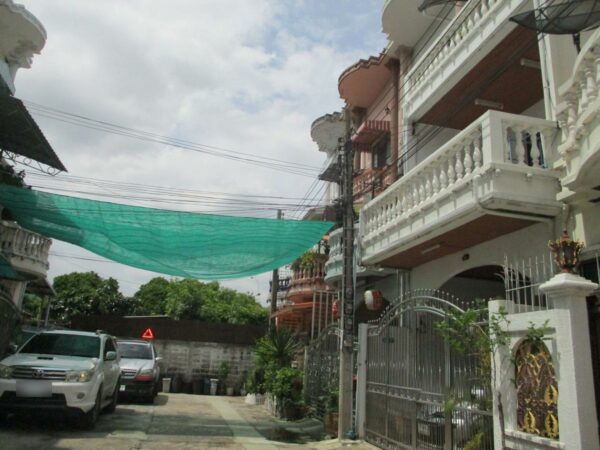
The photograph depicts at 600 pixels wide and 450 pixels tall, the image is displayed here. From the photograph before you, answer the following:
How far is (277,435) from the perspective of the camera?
9.45 meters

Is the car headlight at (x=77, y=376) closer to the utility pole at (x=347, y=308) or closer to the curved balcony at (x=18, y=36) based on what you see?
the utility pole at (x=347, y=308)

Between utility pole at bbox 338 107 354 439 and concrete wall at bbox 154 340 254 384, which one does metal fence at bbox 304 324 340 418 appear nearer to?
utility pole at bbox 338 107 354 439

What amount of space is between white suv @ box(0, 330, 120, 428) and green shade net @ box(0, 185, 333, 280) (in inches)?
98.3

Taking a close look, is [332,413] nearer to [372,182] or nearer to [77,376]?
[77,376]

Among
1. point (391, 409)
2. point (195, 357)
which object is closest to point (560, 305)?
point (391, 409)

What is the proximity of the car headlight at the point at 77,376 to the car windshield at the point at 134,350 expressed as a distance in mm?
5991

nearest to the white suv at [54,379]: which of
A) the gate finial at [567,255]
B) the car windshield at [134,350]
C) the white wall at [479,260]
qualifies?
the car windshield at [134,350]

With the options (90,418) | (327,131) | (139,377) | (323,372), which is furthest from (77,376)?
(327,131)

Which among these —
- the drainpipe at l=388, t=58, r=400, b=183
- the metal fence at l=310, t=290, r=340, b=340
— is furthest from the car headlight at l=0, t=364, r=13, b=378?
the metal fence at l=310, t=290, r=340, b=340

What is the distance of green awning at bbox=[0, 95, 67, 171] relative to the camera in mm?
10438

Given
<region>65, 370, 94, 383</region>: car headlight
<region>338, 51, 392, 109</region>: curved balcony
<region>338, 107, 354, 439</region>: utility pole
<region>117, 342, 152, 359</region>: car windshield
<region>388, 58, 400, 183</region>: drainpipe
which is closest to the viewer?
<region>65, 370, 94, 383</region>: car headlight

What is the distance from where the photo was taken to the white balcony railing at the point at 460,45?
27.2ft

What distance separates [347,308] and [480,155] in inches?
148

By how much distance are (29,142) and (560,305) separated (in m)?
11.8
